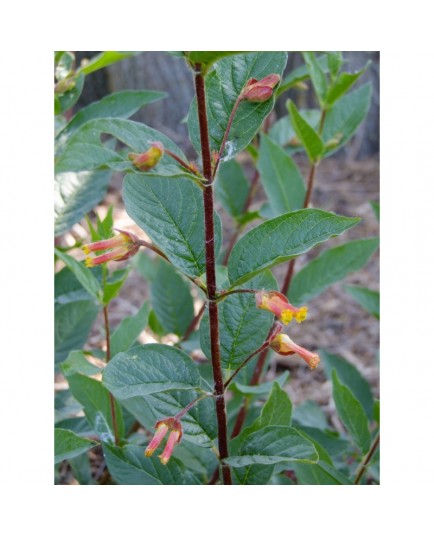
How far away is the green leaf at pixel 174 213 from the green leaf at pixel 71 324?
1.72ft

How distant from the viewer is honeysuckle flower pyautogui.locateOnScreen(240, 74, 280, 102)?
30.8 inches

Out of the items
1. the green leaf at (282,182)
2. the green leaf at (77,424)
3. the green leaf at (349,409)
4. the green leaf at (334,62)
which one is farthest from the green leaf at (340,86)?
the green leaf at (77,424)

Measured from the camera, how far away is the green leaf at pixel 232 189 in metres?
1.48

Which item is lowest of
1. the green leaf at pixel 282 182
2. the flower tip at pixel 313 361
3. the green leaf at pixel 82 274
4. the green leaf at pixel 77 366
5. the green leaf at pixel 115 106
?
the green leaf at pixel 77 366

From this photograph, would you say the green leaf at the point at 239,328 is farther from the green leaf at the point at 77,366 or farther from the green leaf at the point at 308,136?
the green leaf at the point at 308,136

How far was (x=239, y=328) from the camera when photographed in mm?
922

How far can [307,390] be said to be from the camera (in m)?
→ 1.94

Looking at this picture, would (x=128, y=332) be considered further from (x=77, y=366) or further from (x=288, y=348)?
(x=288, y=348)

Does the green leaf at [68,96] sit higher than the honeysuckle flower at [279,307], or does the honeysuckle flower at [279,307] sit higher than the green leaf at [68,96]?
the green leaf at [68,96]

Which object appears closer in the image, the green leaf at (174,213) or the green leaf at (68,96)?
the green leaf at (174,213)

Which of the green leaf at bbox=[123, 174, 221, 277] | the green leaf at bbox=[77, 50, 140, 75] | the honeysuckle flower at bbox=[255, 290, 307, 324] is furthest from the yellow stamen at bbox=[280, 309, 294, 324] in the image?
the green leaf at bbox=[77, 50, 140, 75]

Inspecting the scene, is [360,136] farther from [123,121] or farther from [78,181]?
[123,121]

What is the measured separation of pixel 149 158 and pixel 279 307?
0.21m

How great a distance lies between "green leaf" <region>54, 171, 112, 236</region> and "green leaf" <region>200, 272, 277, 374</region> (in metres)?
0.42
